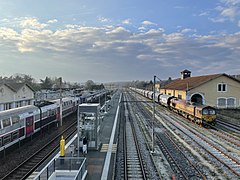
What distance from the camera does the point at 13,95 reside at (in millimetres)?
41219

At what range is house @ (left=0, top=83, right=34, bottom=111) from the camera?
1494 inches

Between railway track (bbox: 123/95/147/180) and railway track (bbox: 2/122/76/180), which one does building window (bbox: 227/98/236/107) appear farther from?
railway track (bbox: 2/122/76/180)

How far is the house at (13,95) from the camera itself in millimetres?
37938

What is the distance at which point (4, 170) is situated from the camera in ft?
48.3

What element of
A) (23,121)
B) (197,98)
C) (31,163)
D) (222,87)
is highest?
(222,87)

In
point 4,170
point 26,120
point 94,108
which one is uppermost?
point 94,108

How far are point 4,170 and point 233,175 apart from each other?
1339cm

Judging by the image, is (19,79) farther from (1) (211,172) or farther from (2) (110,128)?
(1) (211,172)

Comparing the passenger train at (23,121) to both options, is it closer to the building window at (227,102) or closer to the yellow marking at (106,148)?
the yellow marking at (106,148)

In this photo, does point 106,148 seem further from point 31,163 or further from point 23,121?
point 23,121

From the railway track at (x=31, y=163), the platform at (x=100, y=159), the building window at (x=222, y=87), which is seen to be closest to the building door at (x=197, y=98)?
the building window at (x=222, y=87)

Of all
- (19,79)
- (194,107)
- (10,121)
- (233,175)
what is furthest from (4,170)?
(19,79)

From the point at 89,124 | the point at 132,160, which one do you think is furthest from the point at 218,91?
the point at 89,124

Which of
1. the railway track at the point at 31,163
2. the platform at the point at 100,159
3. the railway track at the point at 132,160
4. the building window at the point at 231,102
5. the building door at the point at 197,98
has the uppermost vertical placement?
the building door at the point at 197,98
